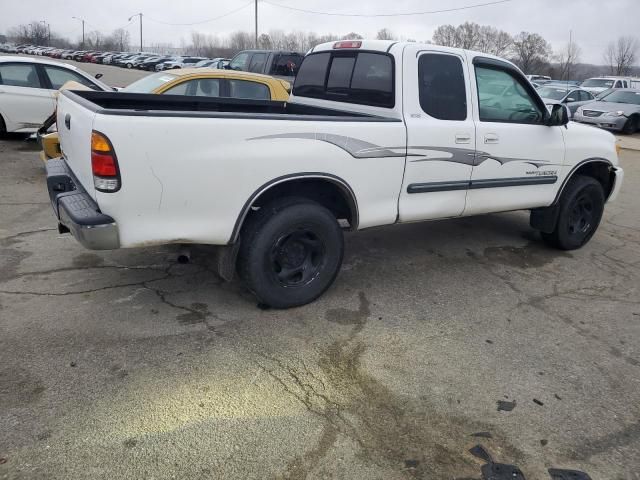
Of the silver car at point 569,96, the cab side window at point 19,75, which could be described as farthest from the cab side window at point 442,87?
the silver car at point 569,96

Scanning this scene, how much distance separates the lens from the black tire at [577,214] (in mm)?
5598

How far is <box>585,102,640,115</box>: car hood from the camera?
17906 mm

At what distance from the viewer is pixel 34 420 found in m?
2.73

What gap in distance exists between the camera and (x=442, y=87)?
4.46 meters

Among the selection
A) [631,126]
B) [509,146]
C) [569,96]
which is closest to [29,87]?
[509,146]

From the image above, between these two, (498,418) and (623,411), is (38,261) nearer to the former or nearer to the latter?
(498,418)

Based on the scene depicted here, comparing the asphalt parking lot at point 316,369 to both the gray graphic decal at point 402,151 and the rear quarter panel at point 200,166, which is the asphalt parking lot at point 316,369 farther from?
the gray graphic decal at point 402,151

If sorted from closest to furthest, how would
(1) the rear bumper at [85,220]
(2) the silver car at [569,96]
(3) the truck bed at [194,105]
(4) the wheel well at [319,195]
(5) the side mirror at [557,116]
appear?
(1) the rear bumper at [85,220] < (4) the wheel well at [319,195] < (3) the truck bed at [194,105] < (5) the side mirror at [557,116] < (2) the silver car at [569,96]

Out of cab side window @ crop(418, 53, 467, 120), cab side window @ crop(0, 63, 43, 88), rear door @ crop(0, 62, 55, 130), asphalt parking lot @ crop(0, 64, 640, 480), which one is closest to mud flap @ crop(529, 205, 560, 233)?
asphalt parking lot @ crop(0, 64, 640, 480)

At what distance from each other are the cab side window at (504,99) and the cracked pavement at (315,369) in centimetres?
145

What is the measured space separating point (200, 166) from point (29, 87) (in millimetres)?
8124

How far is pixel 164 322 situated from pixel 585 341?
3041 mm

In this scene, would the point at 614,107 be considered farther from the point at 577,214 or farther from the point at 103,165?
the point at 103,165

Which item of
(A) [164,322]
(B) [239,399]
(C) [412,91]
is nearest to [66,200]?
(A) [164,322]
